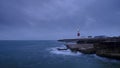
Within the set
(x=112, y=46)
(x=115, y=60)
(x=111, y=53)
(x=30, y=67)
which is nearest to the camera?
(x=30, y=67)

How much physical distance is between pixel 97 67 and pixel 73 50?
75.8 ft

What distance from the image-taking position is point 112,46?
37812 millimetres

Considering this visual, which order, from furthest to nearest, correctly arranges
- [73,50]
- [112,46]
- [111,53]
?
[73,50] → [112,46] → [111,53]

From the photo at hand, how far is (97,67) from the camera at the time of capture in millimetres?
27328

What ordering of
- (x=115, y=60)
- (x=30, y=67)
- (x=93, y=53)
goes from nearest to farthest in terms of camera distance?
(x=30, y=67), (x=115, y=60), (x=93, y=53)

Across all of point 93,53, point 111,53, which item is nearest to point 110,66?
point 111,53

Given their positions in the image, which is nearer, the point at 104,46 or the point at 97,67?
the point at 97,67

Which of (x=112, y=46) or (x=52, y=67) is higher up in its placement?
(x=112, y=46)

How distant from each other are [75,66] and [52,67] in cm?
343

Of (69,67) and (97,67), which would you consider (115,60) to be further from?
(69,67)

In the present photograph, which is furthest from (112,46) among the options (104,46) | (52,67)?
(52,67)

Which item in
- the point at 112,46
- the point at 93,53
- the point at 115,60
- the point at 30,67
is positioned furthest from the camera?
the point at 93,53

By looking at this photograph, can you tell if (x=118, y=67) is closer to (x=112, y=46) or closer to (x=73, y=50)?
(x=112, y=46)

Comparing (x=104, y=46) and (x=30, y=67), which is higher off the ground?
(x=104, y=46)
